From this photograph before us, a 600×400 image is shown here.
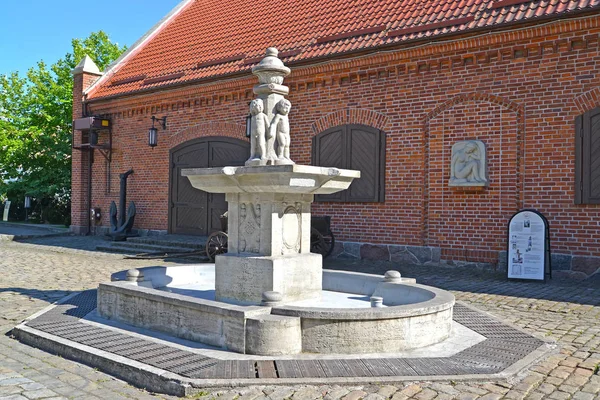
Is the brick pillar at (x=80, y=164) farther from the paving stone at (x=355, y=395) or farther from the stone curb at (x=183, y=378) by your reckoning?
the paving stone at (x=355, y=395)

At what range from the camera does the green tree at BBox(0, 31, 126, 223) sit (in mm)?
24641

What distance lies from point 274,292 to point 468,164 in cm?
653

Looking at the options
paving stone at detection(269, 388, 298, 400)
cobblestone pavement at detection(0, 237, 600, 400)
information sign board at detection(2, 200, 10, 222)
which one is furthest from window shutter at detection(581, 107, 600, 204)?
information sign board at detection(2, 200, 10, 222)

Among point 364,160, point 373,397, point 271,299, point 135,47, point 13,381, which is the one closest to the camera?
point 373,397

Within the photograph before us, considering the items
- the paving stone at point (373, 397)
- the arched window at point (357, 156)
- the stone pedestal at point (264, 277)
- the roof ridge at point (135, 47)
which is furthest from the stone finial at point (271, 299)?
the roof ridge at point (135, 47)

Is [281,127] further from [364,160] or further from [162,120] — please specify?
[162,120]

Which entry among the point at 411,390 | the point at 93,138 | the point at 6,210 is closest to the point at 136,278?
the point at 411,390

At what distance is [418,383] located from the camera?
13.5 feet

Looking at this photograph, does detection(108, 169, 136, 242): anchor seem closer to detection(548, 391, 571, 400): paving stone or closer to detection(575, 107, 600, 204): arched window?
detection(575, 107, 600, 204): arched window

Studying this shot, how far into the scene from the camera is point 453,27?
35.3 feet

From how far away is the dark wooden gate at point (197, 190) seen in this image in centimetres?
1462

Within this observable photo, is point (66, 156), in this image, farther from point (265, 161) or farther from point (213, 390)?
point (213, 390)

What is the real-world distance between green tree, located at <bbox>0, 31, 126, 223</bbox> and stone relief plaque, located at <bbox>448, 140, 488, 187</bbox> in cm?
1885

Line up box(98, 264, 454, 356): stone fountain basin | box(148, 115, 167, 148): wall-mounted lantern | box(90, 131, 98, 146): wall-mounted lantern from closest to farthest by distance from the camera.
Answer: box(98, 264, 454, 356): stone fountain basin < box(148, 115, 167, 148): wall-mounted lantern < box(90, 131, 98, 146): wall-mounted lantern
